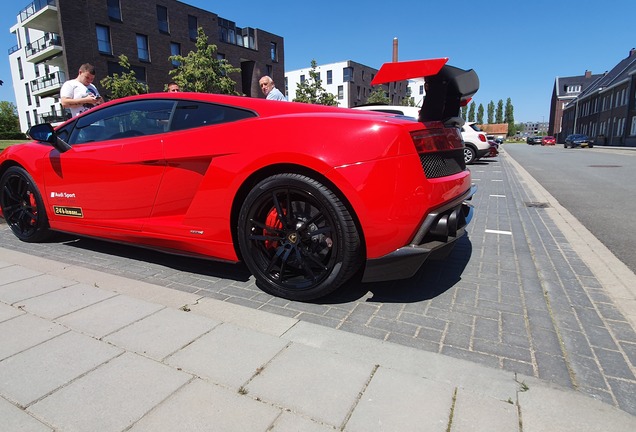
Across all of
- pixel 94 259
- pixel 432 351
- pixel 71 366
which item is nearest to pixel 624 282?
pixel 432 351

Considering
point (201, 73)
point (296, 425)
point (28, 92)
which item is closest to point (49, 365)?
point (296, 425)

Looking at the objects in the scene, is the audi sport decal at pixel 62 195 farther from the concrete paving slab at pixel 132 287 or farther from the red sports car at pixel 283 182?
the concrete paving slab at pixel 132 287

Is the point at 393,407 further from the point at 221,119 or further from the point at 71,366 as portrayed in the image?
the point at 221,119

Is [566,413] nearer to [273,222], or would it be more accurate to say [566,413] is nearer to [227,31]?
[273,222]

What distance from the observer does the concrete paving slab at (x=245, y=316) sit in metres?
2.21

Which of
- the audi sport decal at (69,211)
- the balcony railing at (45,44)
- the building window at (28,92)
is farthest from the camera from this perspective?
the building window at (28,92)

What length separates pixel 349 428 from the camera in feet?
4.66

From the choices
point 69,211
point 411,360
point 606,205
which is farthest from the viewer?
point 606,205

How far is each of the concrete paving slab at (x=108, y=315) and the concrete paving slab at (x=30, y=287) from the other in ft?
1.92

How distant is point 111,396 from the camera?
1631 millimetres

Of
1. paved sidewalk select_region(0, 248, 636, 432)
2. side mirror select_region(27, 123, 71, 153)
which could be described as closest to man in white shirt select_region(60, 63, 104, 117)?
side mirror select_region(27, 123, 71, 153)

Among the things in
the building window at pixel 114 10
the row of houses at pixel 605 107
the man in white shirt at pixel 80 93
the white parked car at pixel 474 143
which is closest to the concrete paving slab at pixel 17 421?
the man in white shirt at pixel 80 93

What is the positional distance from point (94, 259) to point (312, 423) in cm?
309

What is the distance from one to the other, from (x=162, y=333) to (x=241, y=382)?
28.2 inches
